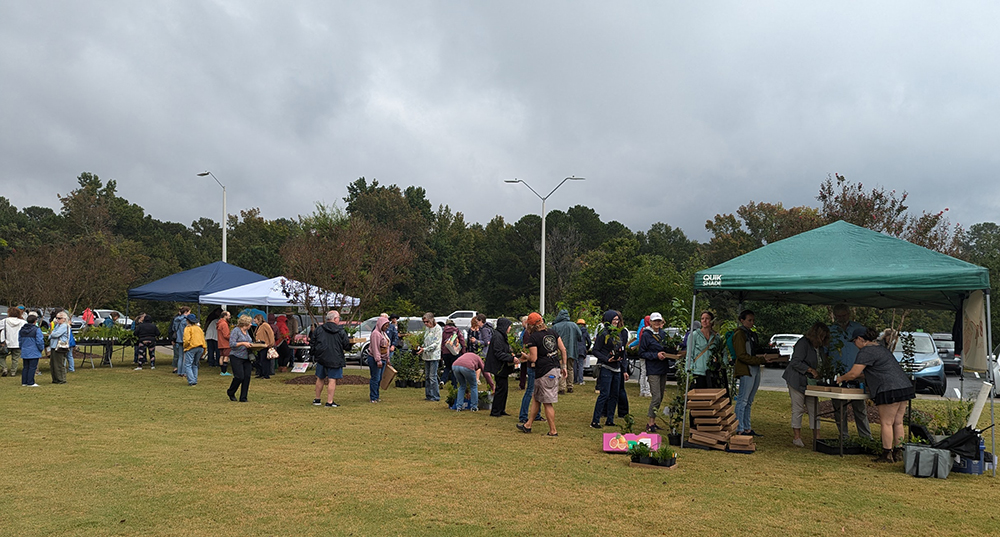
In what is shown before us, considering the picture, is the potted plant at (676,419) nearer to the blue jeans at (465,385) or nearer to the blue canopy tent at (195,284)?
the blue jeans at (465,385)

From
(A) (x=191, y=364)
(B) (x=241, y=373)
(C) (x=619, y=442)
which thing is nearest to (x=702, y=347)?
(C) (x=619, y=442)

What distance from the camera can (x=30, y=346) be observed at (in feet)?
51.7

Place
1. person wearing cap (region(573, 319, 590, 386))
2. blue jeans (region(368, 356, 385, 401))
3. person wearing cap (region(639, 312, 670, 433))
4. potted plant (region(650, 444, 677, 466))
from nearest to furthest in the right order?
potted plant (region(650, 444, 677, 466)) → person wearing cap (region(639, 312, 670, 433)) → blue jeans (region(368, 356, 385, 401)) → person wearing cap (region(573, 319, 590, 386))

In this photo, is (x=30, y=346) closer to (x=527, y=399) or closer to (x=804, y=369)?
(x=527, y=399)

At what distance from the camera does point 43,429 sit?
10211 millimetres

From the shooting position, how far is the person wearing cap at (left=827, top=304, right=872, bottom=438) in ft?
33.3

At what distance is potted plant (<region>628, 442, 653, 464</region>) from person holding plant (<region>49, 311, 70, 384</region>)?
1394cm

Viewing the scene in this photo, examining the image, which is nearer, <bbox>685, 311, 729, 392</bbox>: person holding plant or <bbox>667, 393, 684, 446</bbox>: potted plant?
<bbox>667, 393, 684, 446</bbox>: potted plant

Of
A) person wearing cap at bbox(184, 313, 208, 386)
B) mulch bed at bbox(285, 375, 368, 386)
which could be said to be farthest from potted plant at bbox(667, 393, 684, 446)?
person wearing cap at bbox(184, 313, 208, 386)

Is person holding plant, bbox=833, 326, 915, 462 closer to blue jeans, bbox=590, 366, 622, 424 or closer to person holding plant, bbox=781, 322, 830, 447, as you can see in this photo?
person holding plant, bbox=781, 322, 830, 447

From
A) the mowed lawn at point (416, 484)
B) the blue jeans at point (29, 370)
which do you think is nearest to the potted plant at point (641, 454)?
the mowed lawn at point (416, 484)

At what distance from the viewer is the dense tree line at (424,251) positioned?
21.0 m

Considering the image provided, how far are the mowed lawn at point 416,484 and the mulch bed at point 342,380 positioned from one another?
243 inches

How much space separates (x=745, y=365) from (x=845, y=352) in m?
1.57
